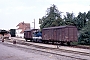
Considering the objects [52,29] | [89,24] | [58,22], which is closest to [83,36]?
[89,24]

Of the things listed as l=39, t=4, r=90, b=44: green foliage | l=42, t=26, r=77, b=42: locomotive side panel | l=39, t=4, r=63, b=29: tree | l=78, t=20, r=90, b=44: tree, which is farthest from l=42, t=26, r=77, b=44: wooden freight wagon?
l=39, t=4, r=63, b=29: tree

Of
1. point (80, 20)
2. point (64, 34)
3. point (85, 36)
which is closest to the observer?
point (64, 34)

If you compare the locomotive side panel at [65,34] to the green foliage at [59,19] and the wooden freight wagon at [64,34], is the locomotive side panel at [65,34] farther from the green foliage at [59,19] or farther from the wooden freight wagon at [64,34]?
the green foliage at [59,19]

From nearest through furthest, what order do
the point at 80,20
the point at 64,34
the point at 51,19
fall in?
the point at 64,34 < the point at 80,20 < the point at 51,19

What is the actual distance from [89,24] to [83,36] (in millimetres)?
3374

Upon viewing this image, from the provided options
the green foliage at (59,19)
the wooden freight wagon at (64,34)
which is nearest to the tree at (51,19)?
the green foliage at (59,19)

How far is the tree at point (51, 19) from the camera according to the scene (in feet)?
196

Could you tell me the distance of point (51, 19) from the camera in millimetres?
61812

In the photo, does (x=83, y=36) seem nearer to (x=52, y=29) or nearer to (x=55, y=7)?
(x=52, y=29)

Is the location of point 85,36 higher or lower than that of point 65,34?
lower

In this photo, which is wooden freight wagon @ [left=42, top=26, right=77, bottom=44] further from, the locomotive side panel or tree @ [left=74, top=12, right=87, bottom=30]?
tree @ [left=74, top=12, right=87, bottom=30]

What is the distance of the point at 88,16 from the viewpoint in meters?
60.5

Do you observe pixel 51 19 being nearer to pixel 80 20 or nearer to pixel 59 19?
pixel 59 19

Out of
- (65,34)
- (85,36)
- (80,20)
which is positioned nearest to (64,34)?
(65,34)
